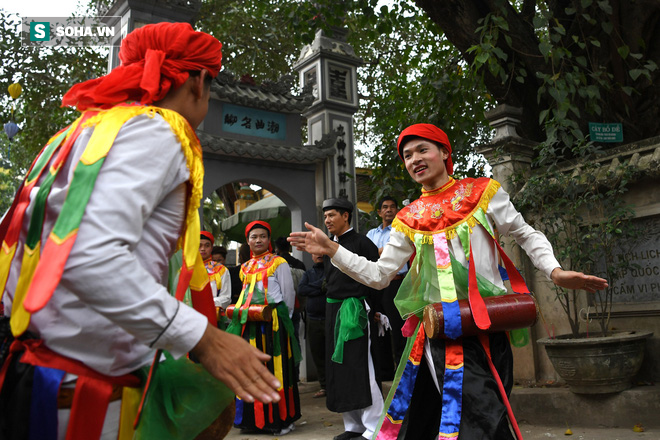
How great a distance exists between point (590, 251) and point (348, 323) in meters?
2.07

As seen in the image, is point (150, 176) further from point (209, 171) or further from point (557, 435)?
point (209, 171)

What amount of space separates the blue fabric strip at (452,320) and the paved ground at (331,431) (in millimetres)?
2238

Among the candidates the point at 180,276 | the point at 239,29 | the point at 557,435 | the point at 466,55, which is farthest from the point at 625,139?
the point at 239,29

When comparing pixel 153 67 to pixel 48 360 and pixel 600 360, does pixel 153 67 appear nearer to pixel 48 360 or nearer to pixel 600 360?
pixel 48 360

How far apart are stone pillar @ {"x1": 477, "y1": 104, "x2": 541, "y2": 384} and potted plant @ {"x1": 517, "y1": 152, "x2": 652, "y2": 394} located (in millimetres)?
374

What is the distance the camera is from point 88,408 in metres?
1.25

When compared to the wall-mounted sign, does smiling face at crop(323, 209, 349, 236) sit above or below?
below

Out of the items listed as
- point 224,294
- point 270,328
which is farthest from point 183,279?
point 224,294

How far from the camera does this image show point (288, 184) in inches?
327

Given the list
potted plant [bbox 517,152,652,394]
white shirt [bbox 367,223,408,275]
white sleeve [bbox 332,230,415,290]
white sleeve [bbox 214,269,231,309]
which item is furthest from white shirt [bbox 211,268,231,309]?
white sleeve [bbox 332,230,415,290]

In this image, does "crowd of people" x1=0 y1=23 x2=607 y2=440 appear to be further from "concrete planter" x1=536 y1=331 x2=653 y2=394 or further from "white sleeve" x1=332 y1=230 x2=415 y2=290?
"concrete planter" x1=536 y1=331 x2=653 y2=394

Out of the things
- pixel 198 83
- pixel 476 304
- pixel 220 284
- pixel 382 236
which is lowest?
pixel 476 304

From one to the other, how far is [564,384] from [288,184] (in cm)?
469

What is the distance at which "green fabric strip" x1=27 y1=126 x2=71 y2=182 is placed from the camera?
4.45 ft
